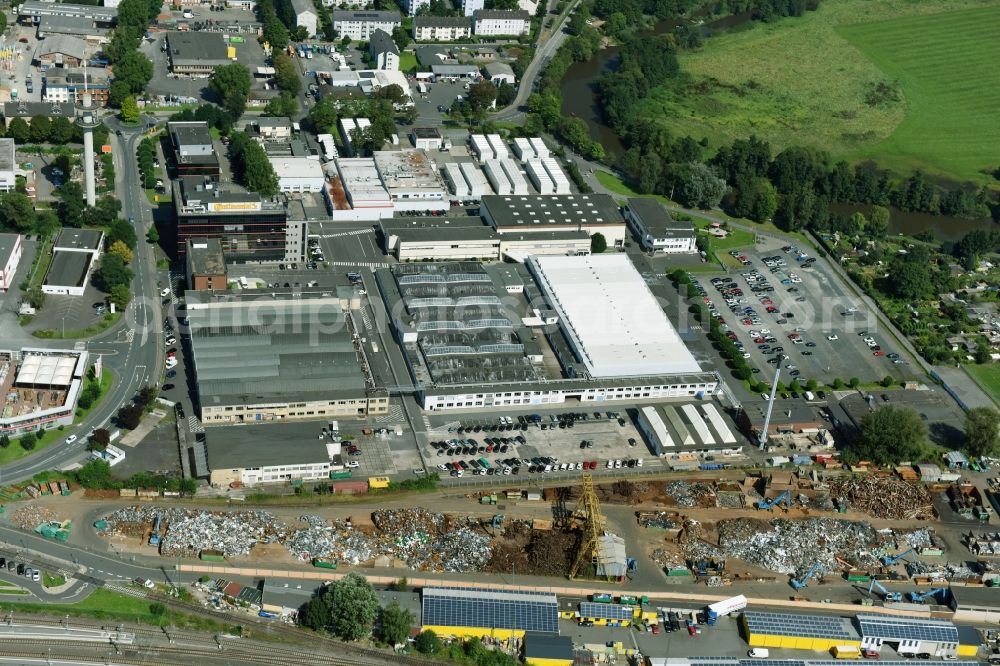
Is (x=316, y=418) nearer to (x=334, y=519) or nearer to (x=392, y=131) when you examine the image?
(x=334, y=519)

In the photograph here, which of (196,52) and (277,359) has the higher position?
(196,52)

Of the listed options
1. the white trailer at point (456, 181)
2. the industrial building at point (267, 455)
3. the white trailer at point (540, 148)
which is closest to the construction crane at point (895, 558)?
the industrial building at point (267, 455)

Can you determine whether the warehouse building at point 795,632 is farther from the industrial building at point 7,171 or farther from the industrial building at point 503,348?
the industrial building at point 7,171

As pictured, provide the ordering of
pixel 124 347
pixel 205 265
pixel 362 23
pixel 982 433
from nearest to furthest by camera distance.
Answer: pixel 982 433, pixel 124 347, pixel 205 265, pixel 362 23

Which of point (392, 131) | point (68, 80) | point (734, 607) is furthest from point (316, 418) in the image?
point (68, 80)

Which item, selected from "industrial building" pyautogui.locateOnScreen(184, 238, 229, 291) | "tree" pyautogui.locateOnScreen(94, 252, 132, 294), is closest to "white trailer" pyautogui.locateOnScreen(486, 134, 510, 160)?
"industrial building" pyautogui.locateOnScreen(184, 238, 229, 291)

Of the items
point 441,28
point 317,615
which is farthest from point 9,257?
point 441,28

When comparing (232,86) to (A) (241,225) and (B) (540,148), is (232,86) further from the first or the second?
(A) (241,225)
